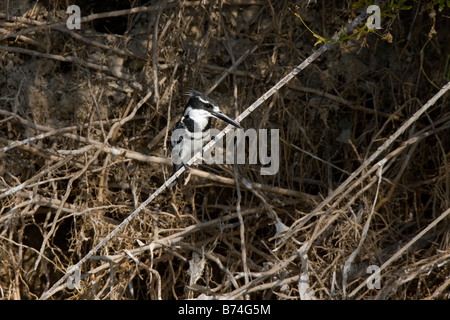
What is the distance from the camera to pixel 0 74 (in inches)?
121

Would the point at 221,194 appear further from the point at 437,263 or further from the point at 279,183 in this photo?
the point at 437,263

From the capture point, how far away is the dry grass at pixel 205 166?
115 inches

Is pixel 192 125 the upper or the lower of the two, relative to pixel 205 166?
upper

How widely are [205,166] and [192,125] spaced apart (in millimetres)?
289

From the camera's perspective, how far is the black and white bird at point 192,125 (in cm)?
285

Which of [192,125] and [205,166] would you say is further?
[205,166]

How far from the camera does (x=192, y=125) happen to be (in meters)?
2.89

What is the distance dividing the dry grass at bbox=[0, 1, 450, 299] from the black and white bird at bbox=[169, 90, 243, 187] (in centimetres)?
9

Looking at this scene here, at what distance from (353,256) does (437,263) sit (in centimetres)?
37

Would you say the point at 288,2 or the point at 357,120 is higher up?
the point at 288,2

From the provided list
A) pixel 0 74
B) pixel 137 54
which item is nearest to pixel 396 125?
pixel 137 54

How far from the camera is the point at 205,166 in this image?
10.2 feet

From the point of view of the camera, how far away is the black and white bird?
2.85 meters

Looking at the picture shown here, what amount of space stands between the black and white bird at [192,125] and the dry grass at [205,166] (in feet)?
0.30
